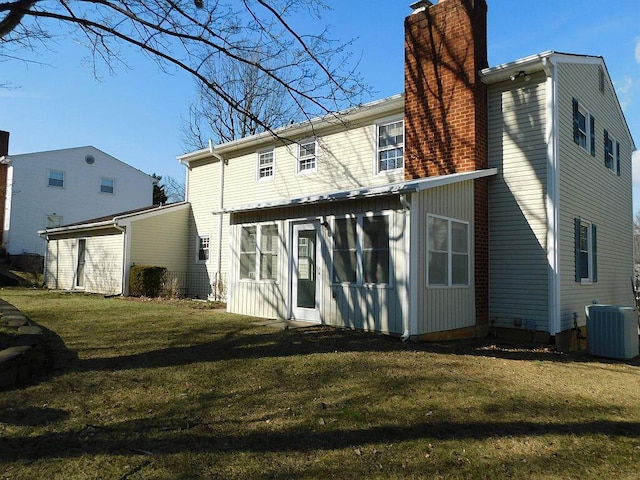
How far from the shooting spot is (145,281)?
16.4m

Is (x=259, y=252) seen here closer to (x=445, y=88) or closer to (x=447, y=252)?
(x=447, y=252)

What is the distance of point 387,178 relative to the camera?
489 inches

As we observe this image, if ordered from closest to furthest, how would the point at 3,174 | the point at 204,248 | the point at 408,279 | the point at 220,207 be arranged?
the point at 408,279, the point at 220,207, the point at 204,248, the point at 3,174

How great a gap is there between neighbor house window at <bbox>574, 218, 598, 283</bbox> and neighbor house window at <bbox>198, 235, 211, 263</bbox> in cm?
1226

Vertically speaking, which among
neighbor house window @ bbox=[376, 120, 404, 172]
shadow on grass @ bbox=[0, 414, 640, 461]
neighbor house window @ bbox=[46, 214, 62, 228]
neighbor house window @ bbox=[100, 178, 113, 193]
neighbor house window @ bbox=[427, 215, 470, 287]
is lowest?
shadow on grass @ bbox=[0, 414, 640, 461]

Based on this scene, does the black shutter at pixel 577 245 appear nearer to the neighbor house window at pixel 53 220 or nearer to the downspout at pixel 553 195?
the downspout at pixel 553 195

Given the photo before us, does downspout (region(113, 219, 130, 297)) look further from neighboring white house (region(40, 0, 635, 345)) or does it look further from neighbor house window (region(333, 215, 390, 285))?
neighbor house window (region(333, 215, 390, 285))

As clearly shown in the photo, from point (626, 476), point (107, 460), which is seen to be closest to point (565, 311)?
point (626, 476)

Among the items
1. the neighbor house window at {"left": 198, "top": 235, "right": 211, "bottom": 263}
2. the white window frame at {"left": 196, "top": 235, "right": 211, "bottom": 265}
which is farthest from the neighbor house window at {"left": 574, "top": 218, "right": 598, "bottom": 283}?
the neighbor house window at {"left": 198, "top": 235, "right": 211, "bottom": 263}

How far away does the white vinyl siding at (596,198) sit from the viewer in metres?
10.3

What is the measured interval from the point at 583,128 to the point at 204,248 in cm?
1315

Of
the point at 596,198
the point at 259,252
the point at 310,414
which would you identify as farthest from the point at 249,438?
the point at 596,198

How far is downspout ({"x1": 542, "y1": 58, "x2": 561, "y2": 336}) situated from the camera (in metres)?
9.63

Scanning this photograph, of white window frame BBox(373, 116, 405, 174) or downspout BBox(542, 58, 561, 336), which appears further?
white window frame BBox(373, 116, 405, 174)
